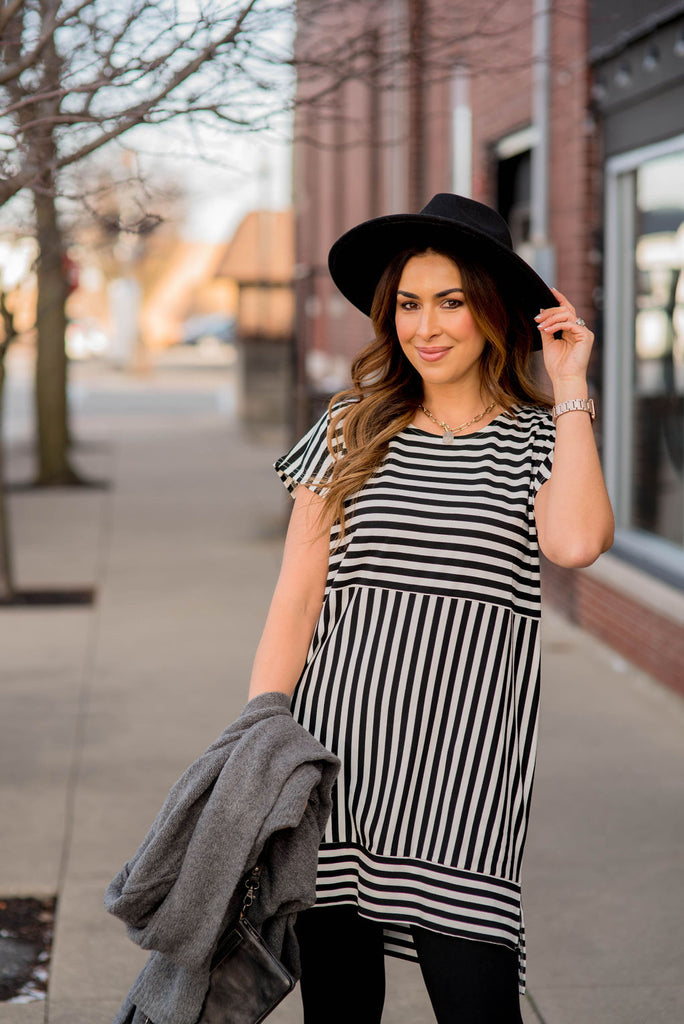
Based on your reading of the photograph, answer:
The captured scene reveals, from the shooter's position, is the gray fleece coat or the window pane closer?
the gray fleece coat

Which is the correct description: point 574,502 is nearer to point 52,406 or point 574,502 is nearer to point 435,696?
point 435,696

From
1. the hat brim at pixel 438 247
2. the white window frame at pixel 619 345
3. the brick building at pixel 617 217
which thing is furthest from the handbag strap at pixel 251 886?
the white window frame at pixel 619 345

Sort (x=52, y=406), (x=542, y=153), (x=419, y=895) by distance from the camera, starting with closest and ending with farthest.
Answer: (x=419, y=895)
(x=542, y=153)
(x=52, y=406)

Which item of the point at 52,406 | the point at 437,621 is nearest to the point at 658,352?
the point at 437,621

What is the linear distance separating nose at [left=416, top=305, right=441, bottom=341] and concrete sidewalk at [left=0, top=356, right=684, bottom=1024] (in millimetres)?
1850

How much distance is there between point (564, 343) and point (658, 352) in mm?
4573

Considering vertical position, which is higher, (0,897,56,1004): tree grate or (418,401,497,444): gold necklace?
(418,401,497,444): gold necklace

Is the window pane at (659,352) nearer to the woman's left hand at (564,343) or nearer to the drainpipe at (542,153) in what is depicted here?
the drainpipe at (542,153)

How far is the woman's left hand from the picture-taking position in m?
2.46

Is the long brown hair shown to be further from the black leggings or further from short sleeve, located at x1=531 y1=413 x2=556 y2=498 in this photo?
the black leggings

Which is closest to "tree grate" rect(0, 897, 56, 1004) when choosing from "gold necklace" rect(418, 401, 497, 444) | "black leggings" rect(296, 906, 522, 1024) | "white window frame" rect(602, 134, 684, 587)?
"black leggings" rect(296, 906, 522, 1024)

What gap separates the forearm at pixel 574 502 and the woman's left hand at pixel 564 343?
102 mm

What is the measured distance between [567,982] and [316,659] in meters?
1.62

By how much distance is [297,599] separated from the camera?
8.32 ft
